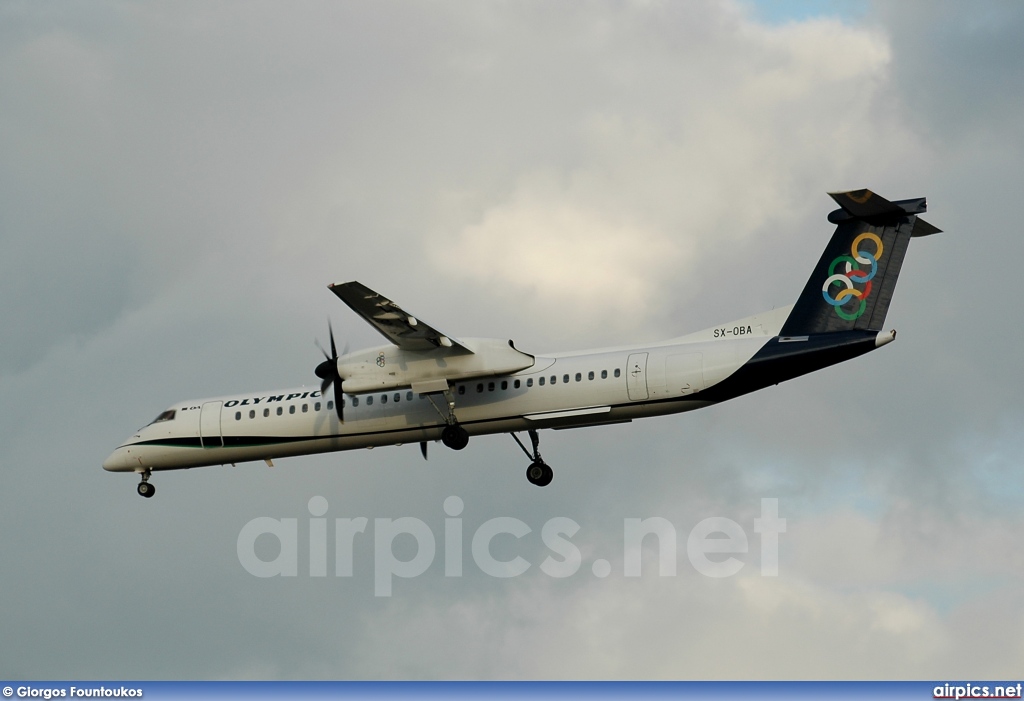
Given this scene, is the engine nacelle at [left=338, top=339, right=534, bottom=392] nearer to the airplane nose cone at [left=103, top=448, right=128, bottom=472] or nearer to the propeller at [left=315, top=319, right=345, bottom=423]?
the propeller at [left=315, top=319, right=345, bottom=423]

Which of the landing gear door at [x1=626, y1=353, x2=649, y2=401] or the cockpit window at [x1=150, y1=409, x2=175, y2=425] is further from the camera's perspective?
the cockpit window at [x1=150, y1=409, x2=175, y2=425]

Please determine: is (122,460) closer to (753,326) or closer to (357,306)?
(357,306)

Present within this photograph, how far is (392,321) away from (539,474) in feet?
25.1

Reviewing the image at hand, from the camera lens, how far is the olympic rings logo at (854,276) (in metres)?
37.9

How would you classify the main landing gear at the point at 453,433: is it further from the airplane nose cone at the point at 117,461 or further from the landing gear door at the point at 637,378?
the airplane nose cone at the point at 117,461

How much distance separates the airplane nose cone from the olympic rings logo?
21.4 m

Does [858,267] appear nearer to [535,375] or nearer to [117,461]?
[535,375]

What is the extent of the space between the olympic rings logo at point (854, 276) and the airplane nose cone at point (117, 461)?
2143 centimetres

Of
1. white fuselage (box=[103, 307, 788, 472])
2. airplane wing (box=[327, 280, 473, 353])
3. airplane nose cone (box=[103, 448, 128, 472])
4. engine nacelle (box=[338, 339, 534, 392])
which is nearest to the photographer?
airplane wing (box=[327, 280, 473, 353])

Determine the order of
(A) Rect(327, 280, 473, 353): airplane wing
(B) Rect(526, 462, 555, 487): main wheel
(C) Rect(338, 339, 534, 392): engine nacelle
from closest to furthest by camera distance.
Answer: (A) Rect(327, 280, 473, 353): airplane wing, (C) Rect(338, 339, 534, 392): engine nacelle, (B) Rect(526, 462, 555, 487): main wheel

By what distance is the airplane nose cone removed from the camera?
45.9 metres

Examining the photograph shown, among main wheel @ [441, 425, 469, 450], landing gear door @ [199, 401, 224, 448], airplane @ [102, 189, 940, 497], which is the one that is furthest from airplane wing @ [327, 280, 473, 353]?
landing gear door @ [199, 401, 224, 448]

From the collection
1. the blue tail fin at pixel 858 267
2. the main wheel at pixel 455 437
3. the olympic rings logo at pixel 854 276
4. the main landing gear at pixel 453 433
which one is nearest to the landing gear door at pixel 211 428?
the main landing gear at pixel 453 433

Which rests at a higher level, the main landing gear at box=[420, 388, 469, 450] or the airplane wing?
the airplane wing
